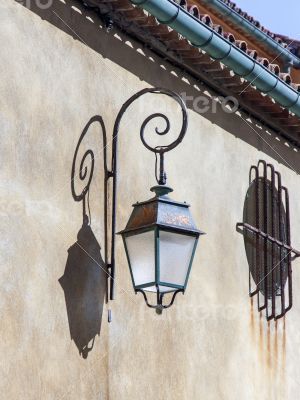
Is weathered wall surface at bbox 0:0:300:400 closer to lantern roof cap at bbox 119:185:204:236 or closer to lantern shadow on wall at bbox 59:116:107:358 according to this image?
lantern shadow on wall at bbox 59:116:107:358

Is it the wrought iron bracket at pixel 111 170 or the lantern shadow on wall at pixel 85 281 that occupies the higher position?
the wrought iron bracket at pixel 111 170

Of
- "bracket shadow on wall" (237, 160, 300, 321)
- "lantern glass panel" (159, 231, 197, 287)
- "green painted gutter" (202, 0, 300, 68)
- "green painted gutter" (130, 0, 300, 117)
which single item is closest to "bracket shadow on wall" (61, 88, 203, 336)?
"lantern glass panel" (159, 231, 197, 287)

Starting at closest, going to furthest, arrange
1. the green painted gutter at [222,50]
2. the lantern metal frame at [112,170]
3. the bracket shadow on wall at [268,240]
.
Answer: the lantern metal frame at [112,170] < the green painted gutter at [222,50] < the bracket shadow on wall at [268,240]

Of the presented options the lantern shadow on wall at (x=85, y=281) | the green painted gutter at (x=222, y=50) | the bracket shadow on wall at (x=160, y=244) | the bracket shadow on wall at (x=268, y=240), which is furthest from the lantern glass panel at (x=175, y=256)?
the bracket shadow on wall at (x=268, y=240)

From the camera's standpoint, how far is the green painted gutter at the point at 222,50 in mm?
7734

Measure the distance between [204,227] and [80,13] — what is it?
6.41ft

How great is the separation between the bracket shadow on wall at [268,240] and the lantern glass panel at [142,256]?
2.15 metres

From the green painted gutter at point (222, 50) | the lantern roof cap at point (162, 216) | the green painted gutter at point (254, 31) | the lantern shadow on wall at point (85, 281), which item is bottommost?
the lantern shadow on wall at point (85, 281)

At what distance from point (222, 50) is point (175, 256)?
7.25 feet

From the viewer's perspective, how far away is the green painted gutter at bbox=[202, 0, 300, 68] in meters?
10.9

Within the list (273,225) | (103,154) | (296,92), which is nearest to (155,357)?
(103,154)

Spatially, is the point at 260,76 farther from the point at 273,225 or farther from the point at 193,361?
the point at 193,361

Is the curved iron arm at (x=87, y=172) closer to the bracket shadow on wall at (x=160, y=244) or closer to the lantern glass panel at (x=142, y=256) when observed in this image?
the bracket shadow on wall at (x=160, y=244)

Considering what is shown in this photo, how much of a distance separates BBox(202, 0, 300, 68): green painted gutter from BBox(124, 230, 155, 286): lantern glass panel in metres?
4.49
